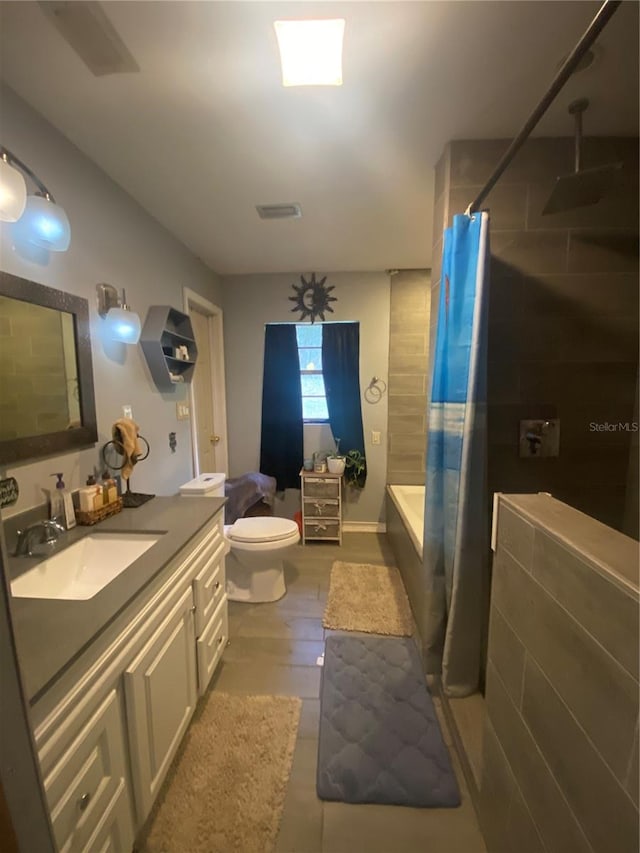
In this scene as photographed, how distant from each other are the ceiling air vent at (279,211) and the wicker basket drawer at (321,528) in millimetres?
2355

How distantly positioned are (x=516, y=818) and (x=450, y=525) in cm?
A: 88

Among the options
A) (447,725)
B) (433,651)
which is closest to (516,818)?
(447,725)

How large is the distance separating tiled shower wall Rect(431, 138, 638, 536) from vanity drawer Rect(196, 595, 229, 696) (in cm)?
142

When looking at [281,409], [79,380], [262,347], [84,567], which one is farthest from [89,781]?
[262,347]

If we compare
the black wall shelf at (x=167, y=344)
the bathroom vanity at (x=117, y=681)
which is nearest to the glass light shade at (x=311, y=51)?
the black wall shelf at (x=167, y=344)

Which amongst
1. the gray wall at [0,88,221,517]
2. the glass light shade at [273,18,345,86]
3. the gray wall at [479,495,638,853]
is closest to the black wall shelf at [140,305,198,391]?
the gray wall at [0,88,221,517]

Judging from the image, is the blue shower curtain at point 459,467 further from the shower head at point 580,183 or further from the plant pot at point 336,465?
the plant pot at point 336,465

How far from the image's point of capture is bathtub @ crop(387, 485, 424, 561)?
212 cm

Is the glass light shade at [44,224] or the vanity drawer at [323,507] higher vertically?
the glass light shade at [44,224]

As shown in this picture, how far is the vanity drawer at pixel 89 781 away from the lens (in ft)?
2.42

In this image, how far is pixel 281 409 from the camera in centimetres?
334

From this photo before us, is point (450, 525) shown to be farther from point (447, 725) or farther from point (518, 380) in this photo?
point (447, 725)

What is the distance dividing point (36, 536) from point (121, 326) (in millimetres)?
979

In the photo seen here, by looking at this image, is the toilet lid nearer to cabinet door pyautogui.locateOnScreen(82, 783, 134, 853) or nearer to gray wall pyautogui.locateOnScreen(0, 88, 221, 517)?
gray wall pyautogui.locateOnScreen(0, 88, 221, 517)
